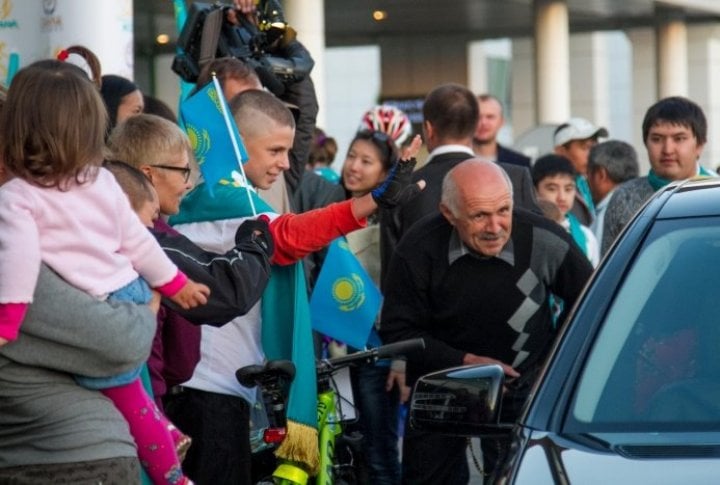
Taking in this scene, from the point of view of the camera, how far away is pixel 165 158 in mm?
5484

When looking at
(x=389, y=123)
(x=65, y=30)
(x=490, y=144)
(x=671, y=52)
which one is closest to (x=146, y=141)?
(x=65, y=30)

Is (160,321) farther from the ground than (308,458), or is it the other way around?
(160,321)

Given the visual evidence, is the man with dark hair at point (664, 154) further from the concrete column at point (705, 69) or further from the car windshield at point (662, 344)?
the concrete column at point (705, 69)

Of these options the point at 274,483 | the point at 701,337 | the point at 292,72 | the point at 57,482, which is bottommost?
the point at 274,483

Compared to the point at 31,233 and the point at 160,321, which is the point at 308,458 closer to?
the point at 160,321

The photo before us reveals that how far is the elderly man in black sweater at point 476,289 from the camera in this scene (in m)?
6.75

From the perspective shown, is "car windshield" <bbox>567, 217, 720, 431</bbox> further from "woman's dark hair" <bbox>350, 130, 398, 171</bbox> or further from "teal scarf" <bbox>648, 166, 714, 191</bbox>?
"woman's dark hair" <bbox>350, 130, 398, 171</bbox>

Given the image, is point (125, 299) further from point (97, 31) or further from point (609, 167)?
point (609, 167)

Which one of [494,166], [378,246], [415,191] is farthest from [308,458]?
[378,246]

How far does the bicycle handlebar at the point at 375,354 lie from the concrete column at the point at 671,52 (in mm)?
38460

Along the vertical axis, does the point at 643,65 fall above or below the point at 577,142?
above

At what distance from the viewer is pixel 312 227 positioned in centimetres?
586

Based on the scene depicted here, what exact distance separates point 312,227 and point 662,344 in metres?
1.70

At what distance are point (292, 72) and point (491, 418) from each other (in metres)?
3.64
